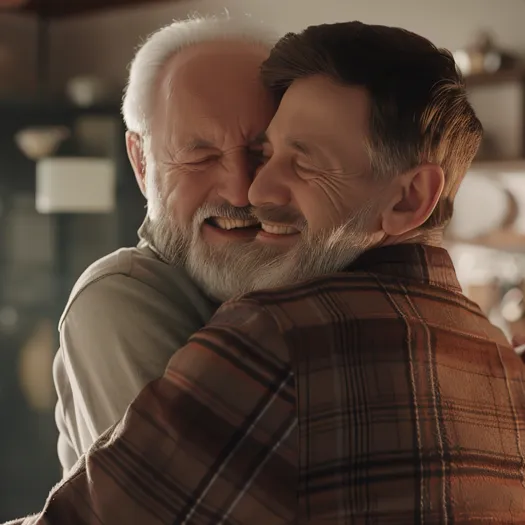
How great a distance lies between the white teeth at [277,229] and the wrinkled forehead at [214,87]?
0.55 ft

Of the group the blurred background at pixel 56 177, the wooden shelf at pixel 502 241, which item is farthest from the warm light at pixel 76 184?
the wooden shelf at pixel 502 241

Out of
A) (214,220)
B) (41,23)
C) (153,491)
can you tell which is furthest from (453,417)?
(41,23)

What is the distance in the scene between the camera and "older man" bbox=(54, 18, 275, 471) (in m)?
1.05

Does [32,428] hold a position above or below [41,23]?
below

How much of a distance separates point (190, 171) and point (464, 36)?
10.9 ft

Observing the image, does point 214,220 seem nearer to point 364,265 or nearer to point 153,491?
point 364,265

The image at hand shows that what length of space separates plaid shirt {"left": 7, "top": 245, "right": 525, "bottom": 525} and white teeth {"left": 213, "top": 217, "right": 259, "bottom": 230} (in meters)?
0.25

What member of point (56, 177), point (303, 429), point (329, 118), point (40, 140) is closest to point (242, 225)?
point (329, 118)

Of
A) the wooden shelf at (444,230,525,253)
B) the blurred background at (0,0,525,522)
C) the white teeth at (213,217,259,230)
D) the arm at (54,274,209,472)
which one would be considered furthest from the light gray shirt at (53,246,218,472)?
the blurred background at (0,0,525,522)

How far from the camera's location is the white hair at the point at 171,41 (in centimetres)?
123

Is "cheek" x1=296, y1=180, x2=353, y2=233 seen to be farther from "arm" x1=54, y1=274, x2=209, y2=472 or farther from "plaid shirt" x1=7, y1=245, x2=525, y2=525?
"arm" x1=54, y1=274, x2=209, y2=472

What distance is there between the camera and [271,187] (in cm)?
99

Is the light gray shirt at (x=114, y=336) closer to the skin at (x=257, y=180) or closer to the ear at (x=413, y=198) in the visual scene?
the skin at (x=257, y=180)

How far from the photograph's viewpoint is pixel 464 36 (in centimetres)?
423
